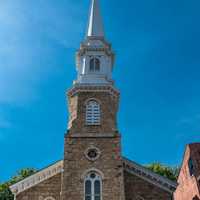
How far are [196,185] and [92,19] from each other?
2487 cm

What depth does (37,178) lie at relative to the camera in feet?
87.2

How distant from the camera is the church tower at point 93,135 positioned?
2509 centimetres

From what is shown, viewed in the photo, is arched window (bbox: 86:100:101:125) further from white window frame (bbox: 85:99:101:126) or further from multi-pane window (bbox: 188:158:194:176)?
multi-pane window (bbox: 188:158:194:176)

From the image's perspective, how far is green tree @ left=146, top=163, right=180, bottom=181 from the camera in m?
40.9

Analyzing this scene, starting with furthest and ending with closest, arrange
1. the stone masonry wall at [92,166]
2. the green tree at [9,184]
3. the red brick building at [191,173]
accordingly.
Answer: the green tree at [9,184] < the stone masonry wall at [92,166] < the red brick building at [191,173]

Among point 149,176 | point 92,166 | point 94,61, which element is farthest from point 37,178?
point 94,61

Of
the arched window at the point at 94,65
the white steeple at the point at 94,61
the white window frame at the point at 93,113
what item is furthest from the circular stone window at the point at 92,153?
the arched window at the point at 94,65

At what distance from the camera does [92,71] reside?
32094mm

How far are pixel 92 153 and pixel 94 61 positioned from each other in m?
9.55

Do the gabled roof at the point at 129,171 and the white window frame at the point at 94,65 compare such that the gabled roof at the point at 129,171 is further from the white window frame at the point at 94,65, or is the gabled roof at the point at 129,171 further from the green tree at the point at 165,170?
the green tree at the point at 165,170

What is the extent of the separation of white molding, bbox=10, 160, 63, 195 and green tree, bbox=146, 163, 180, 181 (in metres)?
16.4

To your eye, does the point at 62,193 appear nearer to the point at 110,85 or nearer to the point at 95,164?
the point at 95,164

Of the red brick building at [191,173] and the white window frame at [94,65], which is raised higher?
the white window frame at [94,65]

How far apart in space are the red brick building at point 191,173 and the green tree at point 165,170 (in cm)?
1999
